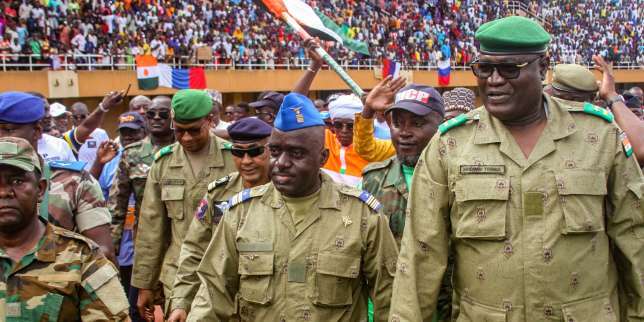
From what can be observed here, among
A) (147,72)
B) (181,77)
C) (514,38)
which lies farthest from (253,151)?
(181,77)

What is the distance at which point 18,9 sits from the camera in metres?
18.6

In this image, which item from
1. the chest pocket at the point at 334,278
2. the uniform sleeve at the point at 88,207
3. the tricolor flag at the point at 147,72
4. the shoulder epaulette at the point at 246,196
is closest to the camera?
the chest pocket at the point at 334,278

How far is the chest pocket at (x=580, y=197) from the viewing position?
2.72 metres

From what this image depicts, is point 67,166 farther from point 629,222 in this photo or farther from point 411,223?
point 629,222

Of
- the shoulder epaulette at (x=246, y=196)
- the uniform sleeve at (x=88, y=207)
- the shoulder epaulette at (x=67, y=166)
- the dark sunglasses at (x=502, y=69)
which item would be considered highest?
the dark sunglasses at (x=502, y=69)

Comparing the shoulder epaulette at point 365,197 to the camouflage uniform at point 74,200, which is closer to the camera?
the shoulder epaulette at point 365,197

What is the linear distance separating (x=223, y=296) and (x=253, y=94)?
23023mm

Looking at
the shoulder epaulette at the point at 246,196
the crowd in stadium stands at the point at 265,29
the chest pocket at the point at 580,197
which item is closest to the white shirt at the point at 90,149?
the shoulder epaulette at the point at 246,196

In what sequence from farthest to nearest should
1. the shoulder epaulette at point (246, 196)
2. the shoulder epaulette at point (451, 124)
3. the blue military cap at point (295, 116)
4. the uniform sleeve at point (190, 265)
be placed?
the uniform sleeve at point (190, 265), the shoulder epaulette at point (246, 196), the blue military cap at point (295, 116), the shoulder epaulette at point (451, 124)

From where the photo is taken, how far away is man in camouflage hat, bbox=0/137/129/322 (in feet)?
9.32

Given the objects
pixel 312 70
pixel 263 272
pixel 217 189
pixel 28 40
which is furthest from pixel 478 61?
pixel 28 40

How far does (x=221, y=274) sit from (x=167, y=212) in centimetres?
164

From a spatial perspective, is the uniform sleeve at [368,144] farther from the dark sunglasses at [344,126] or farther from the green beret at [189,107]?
the green beret at [189,107]

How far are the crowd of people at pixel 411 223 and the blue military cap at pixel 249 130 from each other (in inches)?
15.9
